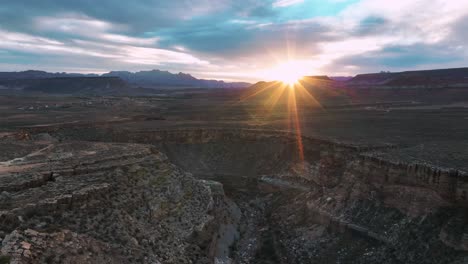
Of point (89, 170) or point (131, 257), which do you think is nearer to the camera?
point (131, 257)

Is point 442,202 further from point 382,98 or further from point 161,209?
point 382,98

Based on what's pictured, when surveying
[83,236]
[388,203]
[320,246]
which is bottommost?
[320,246]

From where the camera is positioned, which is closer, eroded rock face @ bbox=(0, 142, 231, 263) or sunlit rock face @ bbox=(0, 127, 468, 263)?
eroded rock face @ bbox=(0, 142, 231, 263)

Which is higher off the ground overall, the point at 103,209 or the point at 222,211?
the point at 103,209

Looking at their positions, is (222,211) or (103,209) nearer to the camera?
(103,209)

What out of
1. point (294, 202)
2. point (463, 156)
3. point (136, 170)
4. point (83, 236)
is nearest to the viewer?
point (83, 236)

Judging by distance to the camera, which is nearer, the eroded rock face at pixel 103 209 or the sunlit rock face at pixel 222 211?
the eroded rock face at pixel 103 209

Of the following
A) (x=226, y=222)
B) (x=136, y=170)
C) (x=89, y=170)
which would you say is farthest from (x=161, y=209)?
(x=226, y=222)

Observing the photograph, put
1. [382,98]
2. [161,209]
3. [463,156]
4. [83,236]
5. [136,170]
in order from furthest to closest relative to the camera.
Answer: [382,98] → [463,156] → [136,170] → [161,209] → [83,236]
